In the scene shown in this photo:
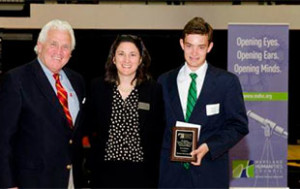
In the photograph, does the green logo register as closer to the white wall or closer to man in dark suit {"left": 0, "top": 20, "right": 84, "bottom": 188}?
the white wall

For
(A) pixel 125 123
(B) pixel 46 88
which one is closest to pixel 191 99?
(A) pixel 125 123

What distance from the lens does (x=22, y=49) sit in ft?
32.2

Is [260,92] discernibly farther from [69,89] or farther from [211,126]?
[69,89]

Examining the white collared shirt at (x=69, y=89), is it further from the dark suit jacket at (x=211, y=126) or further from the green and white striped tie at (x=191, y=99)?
the green and white striped tie at (x=191, y=99)

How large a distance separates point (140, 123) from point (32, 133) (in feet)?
2.07

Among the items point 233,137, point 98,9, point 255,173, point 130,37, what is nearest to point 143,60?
point 130,37

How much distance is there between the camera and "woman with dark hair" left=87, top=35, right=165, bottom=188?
2980 mm

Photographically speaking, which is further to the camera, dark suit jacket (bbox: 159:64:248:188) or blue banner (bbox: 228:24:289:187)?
blue banner (bbox: 228:24:289:187)

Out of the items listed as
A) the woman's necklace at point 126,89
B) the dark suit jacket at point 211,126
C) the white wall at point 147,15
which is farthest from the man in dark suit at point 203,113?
the white wall at point 147,15

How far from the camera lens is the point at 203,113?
316cm

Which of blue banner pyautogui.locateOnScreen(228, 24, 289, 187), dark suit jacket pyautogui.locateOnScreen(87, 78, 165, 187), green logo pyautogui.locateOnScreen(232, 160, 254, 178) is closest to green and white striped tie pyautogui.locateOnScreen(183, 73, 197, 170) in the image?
dark suit jacket pyautogui.locateOnScreen(87, 78, 165, 187)

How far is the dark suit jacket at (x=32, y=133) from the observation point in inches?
110

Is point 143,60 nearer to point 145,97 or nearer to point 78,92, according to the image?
point 145,97

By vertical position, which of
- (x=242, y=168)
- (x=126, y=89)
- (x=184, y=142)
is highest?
(x=126, y=89)
